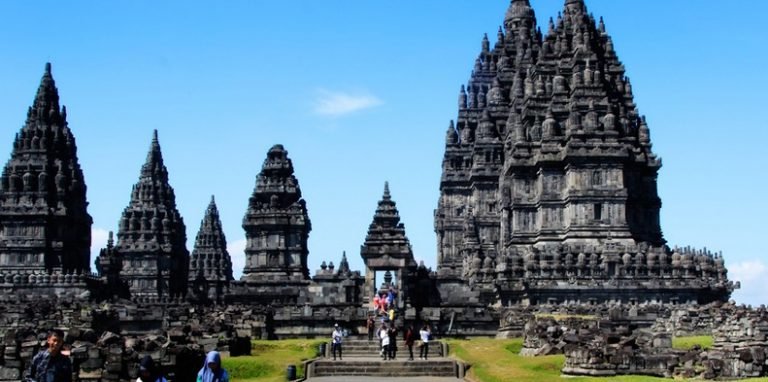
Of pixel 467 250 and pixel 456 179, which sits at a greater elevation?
pixel 456 179

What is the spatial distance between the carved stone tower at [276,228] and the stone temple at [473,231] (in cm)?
14

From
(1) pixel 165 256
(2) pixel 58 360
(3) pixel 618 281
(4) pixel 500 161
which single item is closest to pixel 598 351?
(2) pixel 58 360

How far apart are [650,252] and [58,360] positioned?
61465 mm

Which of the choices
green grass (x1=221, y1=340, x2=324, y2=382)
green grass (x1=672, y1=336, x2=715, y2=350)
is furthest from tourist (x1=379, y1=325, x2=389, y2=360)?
green grass (x1=672, y1=336, x2=715, y2=350)

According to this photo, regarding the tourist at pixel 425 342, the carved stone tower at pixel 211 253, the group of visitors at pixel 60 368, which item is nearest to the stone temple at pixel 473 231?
the tourist at pixel 425 342

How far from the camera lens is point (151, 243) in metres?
124

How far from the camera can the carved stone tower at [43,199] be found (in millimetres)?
106938

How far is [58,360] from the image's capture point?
18375 millimetres

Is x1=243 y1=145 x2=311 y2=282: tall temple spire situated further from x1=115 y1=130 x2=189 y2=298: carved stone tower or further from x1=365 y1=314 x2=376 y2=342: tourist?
x1=365 y1=314 x2=376 y2=342: tourist

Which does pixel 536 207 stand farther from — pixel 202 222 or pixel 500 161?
pixel 202 222

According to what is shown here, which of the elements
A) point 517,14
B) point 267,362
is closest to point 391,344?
point 267,362

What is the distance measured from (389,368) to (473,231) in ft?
192

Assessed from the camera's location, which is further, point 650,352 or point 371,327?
point 371,327

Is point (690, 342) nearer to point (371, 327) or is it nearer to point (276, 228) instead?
point (371, 327)
